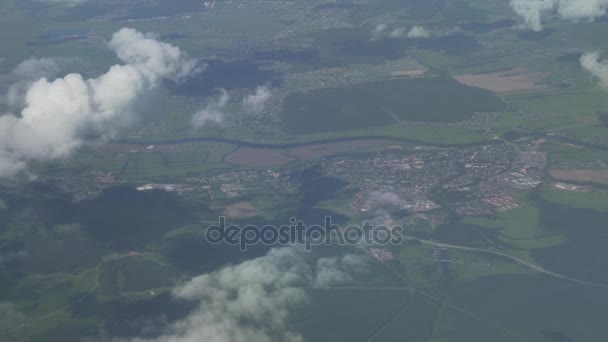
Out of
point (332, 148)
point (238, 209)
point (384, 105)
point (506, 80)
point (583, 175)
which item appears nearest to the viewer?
point (238, 209)

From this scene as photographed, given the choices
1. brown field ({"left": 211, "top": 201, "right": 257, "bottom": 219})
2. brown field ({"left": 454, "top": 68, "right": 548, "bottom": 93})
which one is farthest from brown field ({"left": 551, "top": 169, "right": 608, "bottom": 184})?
brown field ({"left": 211, "top": 201, "right": 257, "bottom": 219})

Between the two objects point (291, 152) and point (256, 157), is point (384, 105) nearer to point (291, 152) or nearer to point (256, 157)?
point (291, 152)

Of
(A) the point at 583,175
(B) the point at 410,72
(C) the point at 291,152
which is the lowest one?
(A) the point at 583,175

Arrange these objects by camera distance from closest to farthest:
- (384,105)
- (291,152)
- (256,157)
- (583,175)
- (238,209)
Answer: (238,209) → (583,175) → (256,157) → (291,152) → (384,105)

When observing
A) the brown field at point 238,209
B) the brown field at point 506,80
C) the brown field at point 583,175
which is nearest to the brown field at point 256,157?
the brown field at point 238,209

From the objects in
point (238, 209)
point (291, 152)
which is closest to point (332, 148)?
point (291, 152)

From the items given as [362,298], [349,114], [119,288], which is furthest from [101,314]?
[349,114]

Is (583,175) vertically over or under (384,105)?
under

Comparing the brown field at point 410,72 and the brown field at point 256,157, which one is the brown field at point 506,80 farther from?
the brown field at point 256,157
